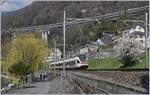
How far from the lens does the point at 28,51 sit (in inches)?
1939

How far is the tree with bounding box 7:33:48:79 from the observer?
149ft

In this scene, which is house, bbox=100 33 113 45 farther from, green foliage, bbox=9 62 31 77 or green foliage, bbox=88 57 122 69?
green foliage, bbox=9 62 31 77

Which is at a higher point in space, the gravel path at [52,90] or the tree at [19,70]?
the tree at [19,70]

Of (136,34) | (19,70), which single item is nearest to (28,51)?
(19,70)

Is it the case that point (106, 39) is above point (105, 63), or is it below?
above

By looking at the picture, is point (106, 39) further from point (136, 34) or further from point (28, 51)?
point (28, 51)

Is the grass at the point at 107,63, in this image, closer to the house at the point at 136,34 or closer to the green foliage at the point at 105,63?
the green foliage at the point at 105,63

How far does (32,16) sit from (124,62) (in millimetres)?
27553

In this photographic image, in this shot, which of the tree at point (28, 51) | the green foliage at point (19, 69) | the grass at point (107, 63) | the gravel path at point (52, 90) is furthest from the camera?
the grass at point (107, 63)

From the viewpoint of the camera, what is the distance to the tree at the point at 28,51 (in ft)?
149

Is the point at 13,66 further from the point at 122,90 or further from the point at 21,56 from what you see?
the point at 122,90

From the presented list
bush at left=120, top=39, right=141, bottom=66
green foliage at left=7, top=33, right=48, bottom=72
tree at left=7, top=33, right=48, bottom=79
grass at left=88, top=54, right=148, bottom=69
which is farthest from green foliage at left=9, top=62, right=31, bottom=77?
bush at left=120, top=39, right=141, bottom=66

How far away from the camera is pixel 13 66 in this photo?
41.1 metres

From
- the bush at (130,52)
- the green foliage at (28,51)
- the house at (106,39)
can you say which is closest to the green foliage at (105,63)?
the bush at (130,52)
